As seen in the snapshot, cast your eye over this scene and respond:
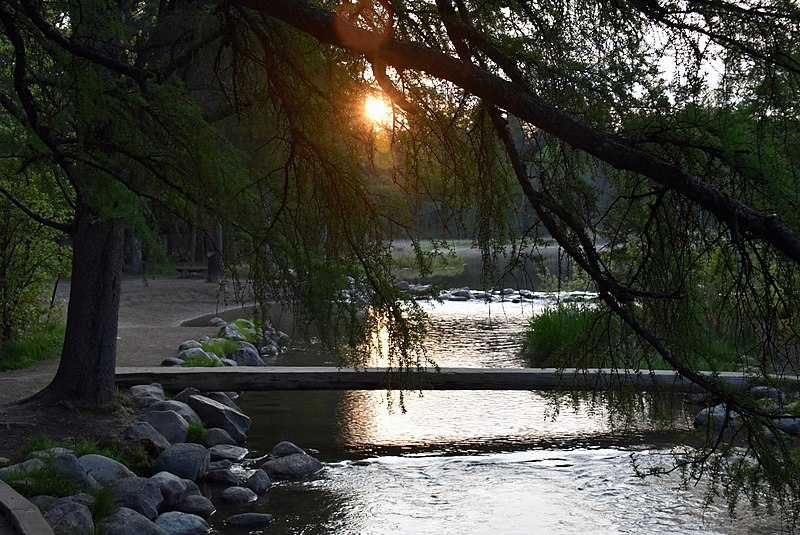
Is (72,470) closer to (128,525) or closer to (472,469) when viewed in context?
(128,525)

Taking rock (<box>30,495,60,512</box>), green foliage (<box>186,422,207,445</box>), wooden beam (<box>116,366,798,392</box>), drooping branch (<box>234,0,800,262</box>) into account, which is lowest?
rock (<box>30,495,60,512</box>)

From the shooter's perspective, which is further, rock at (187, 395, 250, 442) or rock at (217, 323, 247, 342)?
rock at (217, 323, 247, 342)

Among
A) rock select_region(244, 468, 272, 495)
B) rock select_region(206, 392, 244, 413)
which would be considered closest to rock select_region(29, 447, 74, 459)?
rock select_region(244, 468, 272, 495)

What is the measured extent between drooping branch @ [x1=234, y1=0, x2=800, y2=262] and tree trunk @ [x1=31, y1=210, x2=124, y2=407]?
17.5 feet

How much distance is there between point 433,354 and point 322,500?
7018 millimetres

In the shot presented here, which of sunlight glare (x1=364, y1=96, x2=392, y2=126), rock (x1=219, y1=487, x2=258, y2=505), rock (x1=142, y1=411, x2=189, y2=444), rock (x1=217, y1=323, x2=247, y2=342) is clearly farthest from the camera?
rock (x1=217, y1=323, x2=247, y2=342)

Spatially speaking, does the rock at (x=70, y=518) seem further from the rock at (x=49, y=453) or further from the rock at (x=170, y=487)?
the rock at (x=170, y=487)

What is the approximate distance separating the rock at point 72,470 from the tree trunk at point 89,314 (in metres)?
2.04

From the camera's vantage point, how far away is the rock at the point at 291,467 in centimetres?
823

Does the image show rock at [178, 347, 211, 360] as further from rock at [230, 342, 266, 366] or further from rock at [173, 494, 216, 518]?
rock at [173, 494, 216, 518]

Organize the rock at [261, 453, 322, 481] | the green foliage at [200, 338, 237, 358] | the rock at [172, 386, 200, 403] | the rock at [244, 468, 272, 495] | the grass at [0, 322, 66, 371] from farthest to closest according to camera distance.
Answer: the green foliage at [200, 338, 237, 358], the grass at [0, 322, 66, 371], the rock at [172, 386, 200, 403], the rock at [261, 453, 322, 481], the rock at [244, 468, 272, 495]

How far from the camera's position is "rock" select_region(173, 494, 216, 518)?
23.5ft

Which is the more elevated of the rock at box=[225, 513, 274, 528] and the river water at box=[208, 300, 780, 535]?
the river water at box=[208, 300, 780, 535]

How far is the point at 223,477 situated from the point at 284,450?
900 mm
